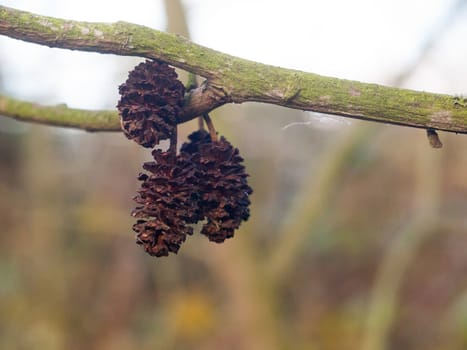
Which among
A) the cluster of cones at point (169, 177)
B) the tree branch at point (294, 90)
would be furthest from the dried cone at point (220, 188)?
the tree branch at point (294, 90)

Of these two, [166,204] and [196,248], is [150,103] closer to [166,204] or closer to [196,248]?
[166,204]

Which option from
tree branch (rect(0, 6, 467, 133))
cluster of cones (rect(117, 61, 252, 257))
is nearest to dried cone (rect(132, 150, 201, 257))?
cluster of cones (rect(117, 61, 252, 257))

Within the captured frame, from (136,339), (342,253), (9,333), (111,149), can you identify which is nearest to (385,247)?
(342,253)

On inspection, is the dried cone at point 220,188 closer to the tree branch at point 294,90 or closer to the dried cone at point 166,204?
the dried cone at point 166,204

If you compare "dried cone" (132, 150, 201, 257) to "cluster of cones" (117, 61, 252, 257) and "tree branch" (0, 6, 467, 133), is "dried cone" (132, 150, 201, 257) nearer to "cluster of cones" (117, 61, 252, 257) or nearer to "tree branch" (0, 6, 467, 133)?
"cluster of cones" (117, 61, 252, 257)

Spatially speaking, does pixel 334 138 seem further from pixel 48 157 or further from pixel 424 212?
pixel 48 157
